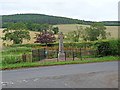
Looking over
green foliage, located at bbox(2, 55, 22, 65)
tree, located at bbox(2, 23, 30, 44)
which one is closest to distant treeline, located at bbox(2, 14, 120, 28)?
tree, located at bbox(2, 23, 30, 44)

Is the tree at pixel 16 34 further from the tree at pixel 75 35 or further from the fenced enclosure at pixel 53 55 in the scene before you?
the fenced enclosure at pixel 53 55

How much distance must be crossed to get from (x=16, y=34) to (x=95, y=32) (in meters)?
15.0

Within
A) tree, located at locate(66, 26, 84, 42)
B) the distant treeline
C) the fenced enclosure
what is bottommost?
the fenced enclosure

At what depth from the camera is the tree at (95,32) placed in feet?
189

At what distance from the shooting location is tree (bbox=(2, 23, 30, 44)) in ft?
196

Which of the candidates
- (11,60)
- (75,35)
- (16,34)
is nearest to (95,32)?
(75,35)

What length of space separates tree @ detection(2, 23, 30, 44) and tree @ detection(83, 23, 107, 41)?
10.9m

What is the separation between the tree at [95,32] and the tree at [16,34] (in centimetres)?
1088

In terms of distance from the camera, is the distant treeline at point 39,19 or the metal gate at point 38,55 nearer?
the metal gate at point 38,55

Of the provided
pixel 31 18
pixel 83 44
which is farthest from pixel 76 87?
pixel 31 18

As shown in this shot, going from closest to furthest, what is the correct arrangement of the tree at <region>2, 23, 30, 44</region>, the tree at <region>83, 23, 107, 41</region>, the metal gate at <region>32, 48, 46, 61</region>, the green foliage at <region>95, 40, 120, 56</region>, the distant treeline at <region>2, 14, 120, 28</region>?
the metal gate at <region>32, 48, 46, 61</region> < the green foliage at <region>95, 40, 120, 56</region> < the tree at <region>83, 23, 107, 41</region> < the tree at <region>2, 23, 30, 44</region> < the distant treeline at <region>2, 14, 120, 28</region>

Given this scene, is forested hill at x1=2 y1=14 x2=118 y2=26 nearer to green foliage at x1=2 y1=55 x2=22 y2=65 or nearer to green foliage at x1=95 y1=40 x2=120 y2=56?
green foliage at x1=95 y1=40 x2=120 y2=56

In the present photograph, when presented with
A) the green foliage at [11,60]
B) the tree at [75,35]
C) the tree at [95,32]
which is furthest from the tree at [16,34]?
the green foliage at [11,60]

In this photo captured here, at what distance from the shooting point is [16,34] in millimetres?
61500
